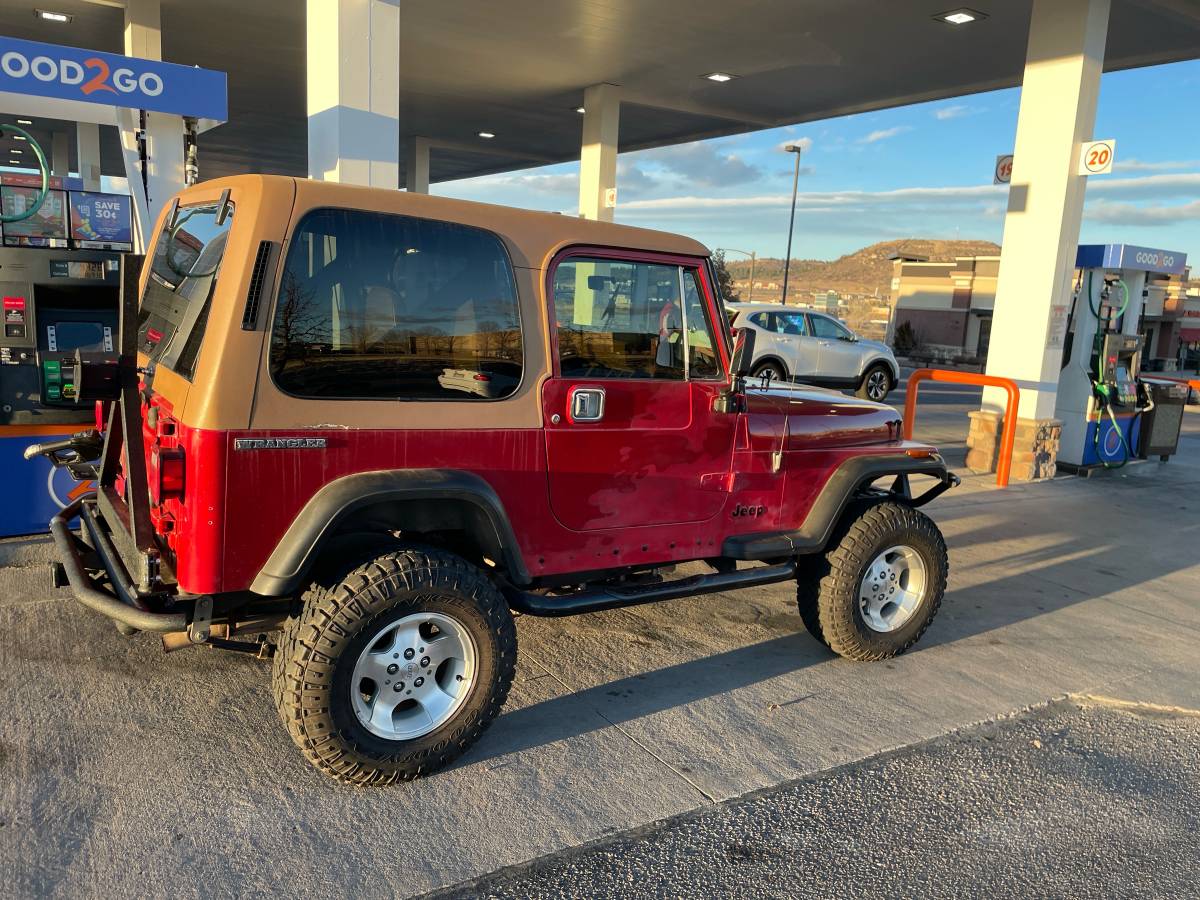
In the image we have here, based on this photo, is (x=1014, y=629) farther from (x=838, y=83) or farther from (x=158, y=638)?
(x=838, y=83)

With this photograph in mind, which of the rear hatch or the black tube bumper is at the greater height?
the rear hatch

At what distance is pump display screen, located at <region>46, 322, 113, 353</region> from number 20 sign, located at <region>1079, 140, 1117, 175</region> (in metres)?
9.00

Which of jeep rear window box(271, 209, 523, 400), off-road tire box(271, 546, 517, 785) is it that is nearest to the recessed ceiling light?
jeep rear window box(271, 209, 523, 400)

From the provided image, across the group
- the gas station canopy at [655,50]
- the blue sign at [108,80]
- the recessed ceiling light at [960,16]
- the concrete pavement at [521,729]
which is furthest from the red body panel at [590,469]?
the gas station canopy at [655,50]

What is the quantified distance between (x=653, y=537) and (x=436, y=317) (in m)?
1.33

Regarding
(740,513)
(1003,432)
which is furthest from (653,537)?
(1003,432)

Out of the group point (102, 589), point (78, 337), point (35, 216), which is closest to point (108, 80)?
point (35, 216)

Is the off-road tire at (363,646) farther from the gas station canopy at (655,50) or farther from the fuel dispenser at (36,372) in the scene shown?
the gas station canopy at (655,50)

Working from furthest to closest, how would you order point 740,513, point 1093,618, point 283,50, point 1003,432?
point 283,50, point 1003,432, point 1093,618, point 740,513

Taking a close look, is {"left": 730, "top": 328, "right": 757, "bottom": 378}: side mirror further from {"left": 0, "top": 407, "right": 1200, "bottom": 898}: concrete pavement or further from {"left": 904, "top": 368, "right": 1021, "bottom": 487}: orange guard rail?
{"left": 904, "top": 368, "right": 1021, "bottom": 487}: orange guard rail

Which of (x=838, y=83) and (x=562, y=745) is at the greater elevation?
(x=838, y=83)

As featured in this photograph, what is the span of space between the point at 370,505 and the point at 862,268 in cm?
13057

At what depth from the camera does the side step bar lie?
11.6 feet

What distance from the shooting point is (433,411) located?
3172 mm
